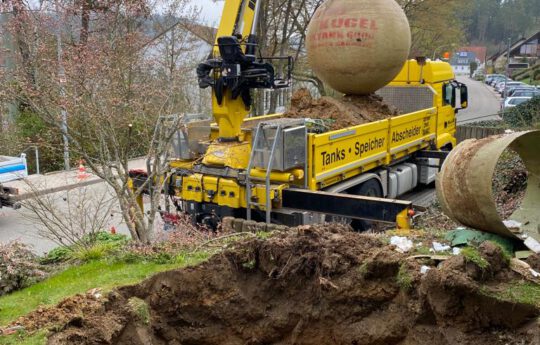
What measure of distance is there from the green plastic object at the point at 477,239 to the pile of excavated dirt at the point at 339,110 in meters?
4.65

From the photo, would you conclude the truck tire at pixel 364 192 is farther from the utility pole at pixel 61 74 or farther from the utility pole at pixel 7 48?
the utility pole at pixel 7 48

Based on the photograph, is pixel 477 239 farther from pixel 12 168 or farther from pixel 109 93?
pixel 12 168

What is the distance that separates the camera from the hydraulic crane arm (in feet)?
31.2

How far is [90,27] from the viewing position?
16.6m

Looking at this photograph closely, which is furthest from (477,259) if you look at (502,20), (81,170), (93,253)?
(502,20)

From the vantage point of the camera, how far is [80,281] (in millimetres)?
5520

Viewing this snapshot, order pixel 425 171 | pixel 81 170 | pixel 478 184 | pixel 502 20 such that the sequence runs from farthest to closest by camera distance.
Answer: pixel 502 20 < pixel 81 170 < pixel 425 171 < pixel 478 184

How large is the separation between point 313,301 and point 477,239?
5.77ft

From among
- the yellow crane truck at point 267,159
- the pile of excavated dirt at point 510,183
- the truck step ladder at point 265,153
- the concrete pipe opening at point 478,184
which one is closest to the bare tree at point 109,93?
the yellow crane truck at point 267,159

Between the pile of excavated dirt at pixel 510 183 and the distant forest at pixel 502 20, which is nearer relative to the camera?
the pile of excavated dirt at pixel 510 183

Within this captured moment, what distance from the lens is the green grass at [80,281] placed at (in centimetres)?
503

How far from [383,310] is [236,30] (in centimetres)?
667

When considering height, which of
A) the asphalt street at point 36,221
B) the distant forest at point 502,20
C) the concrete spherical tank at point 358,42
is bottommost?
the asphalt street at point 36,221

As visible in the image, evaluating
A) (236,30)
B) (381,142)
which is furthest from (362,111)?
(236,30)
